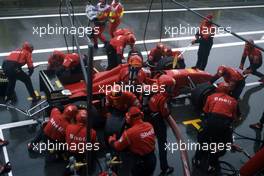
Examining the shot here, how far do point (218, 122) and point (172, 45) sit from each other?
7611 mm

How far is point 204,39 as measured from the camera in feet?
36.8

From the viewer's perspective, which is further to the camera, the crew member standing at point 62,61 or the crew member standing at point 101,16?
the crew member standing at point 101,16

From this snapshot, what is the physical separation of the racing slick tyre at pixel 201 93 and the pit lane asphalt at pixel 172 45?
0.45m

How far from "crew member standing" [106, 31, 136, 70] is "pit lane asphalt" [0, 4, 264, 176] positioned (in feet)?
7.30

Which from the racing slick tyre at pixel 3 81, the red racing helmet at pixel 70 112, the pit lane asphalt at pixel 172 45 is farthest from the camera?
the racing slick tyre at pixel 3 81

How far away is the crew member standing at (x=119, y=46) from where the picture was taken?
32.9 ft

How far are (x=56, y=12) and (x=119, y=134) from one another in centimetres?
1067

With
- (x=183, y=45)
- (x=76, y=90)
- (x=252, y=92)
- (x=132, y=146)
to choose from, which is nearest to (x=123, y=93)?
(x=132, y=146)

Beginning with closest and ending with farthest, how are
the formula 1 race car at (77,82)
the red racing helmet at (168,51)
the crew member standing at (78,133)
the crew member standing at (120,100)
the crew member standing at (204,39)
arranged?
the crew member standing at (78,133) < the crew member standing at (120,100) < the formula 1 race car at (77,82) < the red racing helmet at (168,51) < the crew member standing at (204,39)

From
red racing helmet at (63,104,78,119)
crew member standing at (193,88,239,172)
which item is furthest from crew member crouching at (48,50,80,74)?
crew member standing at (193,88,239,172)

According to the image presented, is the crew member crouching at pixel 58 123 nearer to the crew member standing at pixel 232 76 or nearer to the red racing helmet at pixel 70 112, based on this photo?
the red racing helmet at pixel 70 112

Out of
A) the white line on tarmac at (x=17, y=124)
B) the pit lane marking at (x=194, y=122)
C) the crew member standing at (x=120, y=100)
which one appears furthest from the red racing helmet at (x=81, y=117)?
the pit lane marking at (x=194, y=122)

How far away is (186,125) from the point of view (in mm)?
9242

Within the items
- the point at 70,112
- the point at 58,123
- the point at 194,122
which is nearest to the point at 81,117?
the point at 70,112
